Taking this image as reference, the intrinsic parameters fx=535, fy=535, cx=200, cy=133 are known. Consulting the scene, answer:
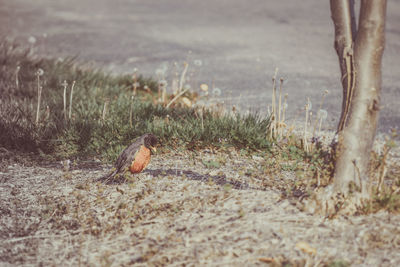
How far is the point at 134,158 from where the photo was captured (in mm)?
3758

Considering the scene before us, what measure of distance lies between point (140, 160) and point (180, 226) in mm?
793

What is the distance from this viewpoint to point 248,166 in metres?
4.35

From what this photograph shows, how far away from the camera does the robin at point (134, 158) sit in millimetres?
3768

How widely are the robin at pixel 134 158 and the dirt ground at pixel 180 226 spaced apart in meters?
0.11

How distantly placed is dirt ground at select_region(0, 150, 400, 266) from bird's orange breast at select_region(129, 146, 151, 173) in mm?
116

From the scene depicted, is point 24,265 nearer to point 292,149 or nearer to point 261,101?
point 292,149

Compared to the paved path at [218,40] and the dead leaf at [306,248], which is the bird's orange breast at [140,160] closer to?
the dead leaf at [306,248]

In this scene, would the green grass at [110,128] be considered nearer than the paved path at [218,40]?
Yes

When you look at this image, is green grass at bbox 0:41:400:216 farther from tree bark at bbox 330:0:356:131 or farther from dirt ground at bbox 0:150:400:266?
tree bark at bbox 330:0:356:131

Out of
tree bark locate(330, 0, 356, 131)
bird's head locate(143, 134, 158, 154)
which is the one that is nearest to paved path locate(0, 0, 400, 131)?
bird's head locate(143, 134, 158, 154)

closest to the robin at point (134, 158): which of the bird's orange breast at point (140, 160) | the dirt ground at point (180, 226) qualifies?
the bird's orange breast at point (140, 160)

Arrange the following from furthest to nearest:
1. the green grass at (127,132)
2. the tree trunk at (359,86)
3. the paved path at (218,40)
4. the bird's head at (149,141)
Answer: the paved path at (218,40) < the green grass at (127,132) < the bird's head at (149,141) < the tree trunk at (359,86)

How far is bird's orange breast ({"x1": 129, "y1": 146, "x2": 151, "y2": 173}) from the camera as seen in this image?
12.4 ft

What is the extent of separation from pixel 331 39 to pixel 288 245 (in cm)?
826
